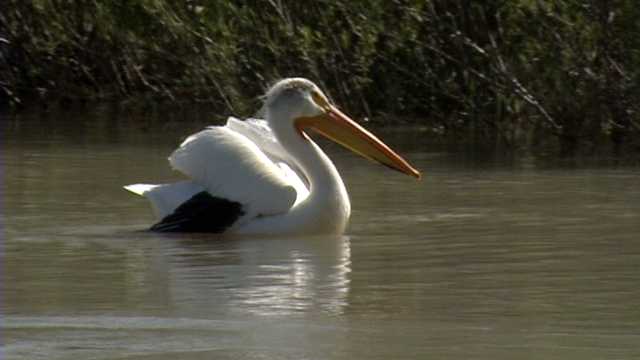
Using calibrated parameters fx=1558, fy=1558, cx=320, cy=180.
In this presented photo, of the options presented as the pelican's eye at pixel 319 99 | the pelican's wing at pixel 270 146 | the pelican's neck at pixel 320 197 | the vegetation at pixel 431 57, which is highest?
the vegetation at pixel 431 57

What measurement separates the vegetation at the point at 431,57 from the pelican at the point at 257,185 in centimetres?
329

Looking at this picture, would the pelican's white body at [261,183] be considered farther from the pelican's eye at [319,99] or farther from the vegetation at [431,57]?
the vegetation at [431,57]

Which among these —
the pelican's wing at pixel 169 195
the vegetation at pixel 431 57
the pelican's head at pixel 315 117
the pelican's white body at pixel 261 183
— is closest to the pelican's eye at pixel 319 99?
the pelican's head at pixel 315 117

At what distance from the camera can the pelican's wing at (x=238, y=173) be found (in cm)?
745

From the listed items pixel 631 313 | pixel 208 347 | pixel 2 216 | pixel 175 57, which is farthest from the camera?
pixel 175 57

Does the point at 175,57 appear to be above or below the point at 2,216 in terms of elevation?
above

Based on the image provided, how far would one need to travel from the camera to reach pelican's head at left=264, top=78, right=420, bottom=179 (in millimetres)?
7984

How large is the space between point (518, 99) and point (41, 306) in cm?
679

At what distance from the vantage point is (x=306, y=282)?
19.5ft

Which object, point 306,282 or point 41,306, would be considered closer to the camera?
point 41,306

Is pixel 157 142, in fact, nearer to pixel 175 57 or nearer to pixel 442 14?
pixel 175 57

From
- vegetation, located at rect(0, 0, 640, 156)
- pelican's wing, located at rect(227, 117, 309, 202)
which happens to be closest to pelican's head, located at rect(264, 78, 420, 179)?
pelican's wing, located at rect(227, 117, 309, 202)

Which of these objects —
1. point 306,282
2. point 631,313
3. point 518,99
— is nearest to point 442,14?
point 518,99

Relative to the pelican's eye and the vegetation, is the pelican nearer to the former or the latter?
the pelican's eye
